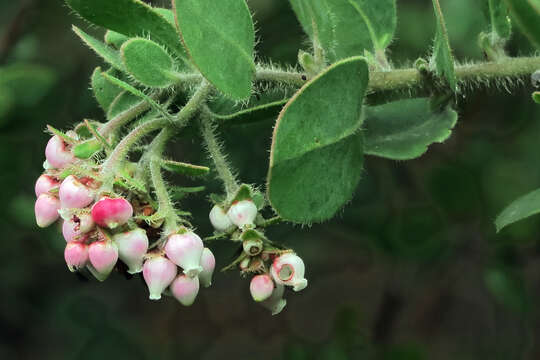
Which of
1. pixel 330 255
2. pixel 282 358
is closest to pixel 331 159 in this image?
pixel 282 358

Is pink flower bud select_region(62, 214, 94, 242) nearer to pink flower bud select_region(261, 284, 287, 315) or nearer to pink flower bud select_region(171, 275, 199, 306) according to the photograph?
pink flower bud select_region(171, 275, 199, 306)

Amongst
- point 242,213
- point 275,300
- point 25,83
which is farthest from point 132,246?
Result: point 25,83

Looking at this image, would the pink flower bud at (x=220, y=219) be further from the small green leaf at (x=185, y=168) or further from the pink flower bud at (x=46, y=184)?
the pink flower bud at (x=46, y=184)

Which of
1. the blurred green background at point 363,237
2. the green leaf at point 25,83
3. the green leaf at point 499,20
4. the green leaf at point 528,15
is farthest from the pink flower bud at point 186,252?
the green leaf at point 25,83

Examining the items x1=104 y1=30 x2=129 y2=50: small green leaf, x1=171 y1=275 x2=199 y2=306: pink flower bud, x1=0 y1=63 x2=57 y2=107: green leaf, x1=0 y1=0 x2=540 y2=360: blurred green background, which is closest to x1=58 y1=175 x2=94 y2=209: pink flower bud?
x1=171 y1=275 x2=199 y2=306: pink flower bud

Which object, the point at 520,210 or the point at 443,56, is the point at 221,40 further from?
the point at 520,210

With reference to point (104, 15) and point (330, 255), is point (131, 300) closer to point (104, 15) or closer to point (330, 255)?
point (330, 255)

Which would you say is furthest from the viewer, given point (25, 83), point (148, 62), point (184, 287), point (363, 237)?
point (363, 237)
